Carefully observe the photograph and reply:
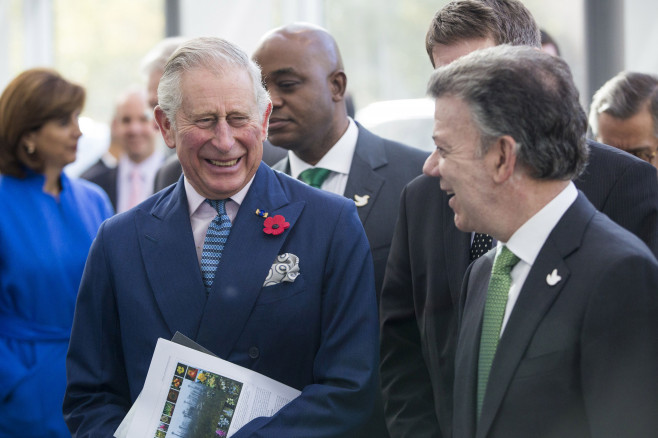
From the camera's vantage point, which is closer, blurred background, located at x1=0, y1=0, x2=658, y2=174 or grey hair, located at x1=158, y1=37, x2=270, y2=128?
grey hair, located at x1=158, y1=37, x2=270, y2=128

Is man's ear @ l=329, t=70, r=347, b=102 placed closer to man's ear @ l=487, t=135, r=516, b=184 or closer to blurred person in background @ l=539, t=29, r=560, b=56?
blurred person in background @ l=539, t=29, r=560, b=56

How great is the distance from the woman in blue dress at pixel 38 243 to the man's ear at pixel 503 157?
227 centimetres

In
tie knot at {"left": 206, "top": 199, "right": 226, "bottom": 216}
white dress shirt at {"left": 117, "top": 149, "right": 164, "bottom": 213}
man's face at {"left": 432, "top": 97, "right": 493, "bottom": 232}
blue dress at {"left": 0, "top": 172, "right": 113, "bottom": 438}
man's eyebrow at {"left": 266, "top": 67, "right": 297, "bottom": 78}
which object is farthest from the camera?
white dress shirt at {"left": 117, "top": 149, "right": 164, "bottom": 213}

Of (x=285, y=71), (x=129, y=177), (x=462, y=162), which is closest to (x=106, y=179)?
(x=129, y=177)

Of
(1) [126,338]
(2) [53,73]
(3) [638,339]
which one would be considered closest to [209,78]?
(1) [126,338]

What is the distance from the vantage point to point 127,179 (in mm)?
5492

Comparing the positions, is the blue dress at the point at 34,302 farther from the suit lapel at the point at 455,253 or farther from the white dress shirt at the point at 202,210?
the suit lapel at the point at 455,253

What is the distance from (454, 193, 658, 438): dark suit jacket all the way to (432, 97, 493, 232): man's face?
0.58ft

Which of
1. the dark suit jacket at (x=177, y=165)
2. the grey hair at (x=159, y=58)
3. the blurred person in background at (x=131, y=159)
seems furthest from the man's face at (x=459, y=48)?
the blurred person in background at (x=131, y=159)

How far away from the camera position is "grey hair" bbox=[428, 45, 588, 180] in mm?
1709

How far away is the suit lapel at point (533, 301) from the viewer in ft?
5.48

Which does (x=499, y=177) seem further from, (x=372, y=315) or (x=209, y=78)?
(x=209, y=78)

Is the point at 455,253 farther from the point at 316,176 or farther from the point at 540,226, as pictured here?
the point at 316,176

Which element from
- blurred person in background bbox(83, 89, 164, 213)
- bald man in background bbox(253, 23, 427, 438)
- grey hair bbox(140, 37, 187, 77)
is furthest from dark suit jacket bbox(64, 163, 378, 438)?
blurred person in background bbox(83, 89, 164, 213)
